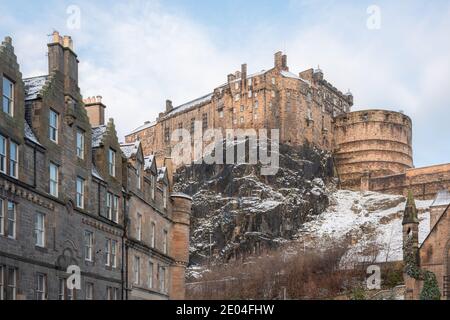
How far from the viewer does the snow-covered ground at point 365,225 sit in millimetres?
90188

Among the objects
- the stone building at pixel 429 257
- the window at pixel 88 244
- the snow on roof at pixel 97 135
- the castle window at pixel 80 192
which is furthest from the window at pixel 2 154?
the stone building at pixel 429 257

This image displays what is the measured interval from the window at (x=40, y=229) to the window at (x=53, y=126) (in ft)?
10.8

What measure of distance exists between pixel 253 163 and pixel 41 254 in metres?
80.2

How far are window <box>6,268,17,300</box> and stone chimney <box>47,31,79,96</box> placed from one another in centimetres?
882

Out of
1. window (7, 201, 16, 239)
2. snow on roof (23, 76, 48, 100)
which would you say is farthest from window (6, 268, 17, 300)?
snow on roof (23, 76, 48, 100)

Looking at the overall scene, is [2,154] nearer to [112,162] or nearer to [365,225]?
[112,162]

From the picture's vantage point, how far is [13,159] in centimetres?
2880

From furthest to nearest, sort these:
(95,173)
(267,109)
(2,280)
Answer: (267,109) < (95,173) < (2,280)

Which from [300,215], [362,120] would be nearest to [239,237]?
[300,215]

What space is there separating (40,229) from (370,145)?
93.0 meters

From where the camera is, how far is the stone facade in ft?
366

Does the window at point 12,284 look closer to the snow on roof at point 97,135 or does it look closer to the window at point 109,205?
the window at point 109,205

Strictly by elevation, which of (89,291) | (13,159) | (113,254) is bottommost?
(89,291)

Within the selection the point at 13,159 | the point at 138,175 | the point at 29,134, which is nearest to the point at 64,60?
the point at 29,134
